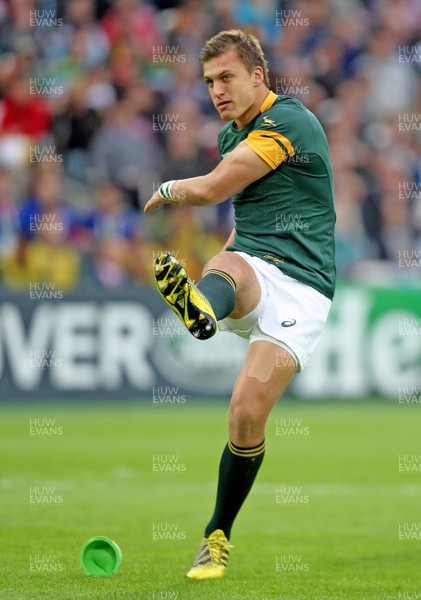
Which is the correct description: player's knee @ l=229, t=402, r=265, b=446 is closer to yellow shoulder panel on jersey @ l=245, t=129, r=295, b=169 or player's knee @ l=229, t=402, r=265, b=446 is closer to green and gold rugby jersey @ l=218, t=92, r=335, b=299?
green and gold rugby jersey @ l=218, t=92, r=335, b=299

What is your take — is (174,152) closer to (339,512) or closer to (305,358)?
(339,512)

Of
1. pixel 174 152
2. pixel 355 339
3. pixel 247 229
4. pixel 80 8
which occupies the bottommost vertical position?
pixel 247 229

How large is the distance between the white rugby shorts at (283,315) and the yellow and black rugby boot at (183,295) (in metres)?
0.64

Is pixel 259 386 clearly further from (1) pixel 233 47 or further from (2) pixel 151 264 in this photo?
(2) pixel 151 264

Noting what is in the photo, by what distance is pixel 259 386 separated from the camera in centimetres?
549

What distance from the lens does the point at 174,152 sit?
15266 millimetres

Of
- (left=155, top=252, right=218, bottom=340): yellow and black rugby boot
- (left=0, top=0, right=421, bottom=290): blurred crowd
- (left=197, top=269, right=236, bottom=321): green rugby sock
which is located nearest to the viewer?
(left=155, top=252, right=218, bottom=340): yellow and black rugby boot

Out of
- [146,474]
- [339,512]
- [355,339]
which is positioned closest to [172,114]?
[355,339]

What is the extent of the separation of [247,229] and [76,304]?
7.82m

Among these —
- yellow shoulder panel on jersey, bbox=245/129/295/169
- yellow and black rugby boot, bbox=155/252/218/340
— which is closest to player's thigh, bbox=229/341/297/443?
yellow and black rugby boot, bbox=155/252/218/340

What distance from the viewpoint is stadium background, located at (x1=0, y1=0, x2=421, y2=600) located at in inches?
364

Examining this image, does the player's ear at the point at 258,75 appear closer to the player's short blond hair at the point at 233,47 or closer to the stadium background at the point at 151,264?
the player's short blond hair at the point at 233,47

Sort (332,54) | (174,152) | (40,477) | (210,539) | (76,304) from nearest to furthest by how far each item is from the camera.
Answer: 1. (210,539)
2. (40,477)
3. (76,304)
4. (174,152)
5. (332,54)

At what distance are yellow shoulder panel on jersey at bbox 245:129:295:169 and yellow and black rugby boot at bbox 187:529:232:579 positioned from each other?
6.38 ft
